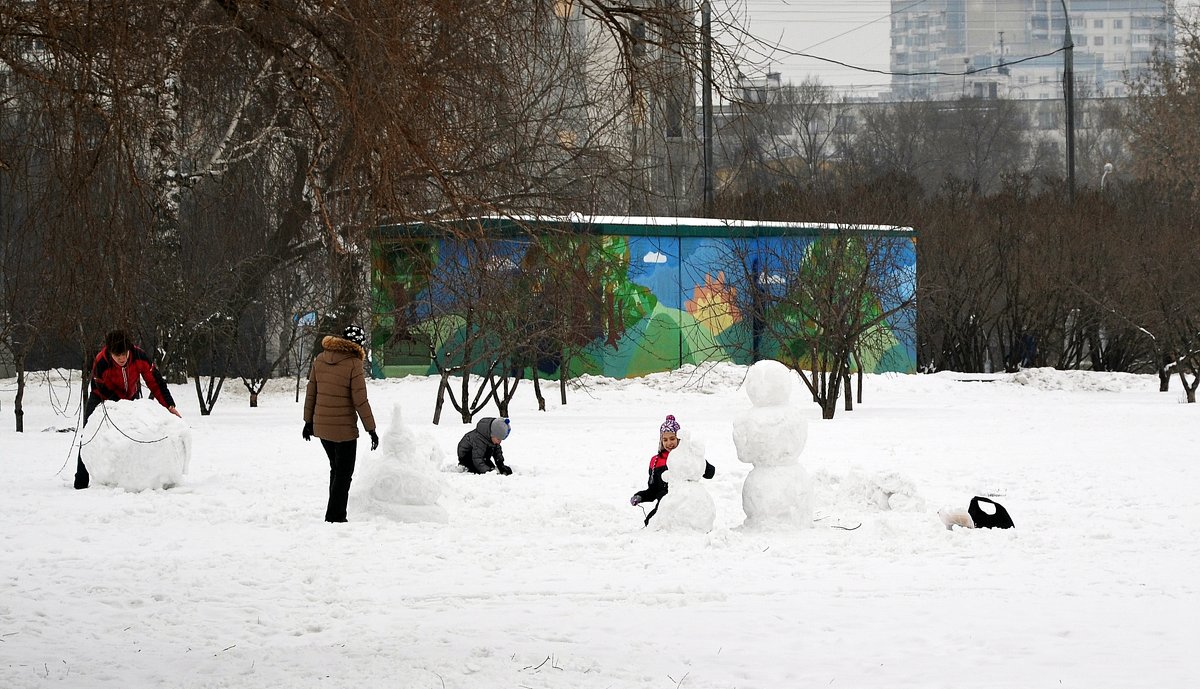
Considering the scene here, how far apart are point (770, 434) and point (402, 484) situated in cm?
258

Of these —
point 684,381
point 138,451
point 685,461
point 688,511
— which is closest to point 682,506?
point 688,511

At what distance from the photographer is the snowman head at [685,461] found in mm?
9133

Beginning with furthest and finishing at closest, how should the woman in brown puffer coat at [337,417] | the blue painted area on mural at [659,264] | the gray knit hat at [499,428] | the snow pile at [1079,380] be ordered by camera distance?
the blue painted area on mural at [659,264] < the snow pile at [1079,380] < the gray knit hat at [499,428] < the woman in brown puffer coat at [337,417]

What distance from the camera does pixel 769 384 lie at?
29.7 ft

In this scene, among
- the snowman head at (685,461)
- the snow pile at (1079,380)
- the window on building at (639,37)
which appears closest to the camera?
the window on building at (639,37)

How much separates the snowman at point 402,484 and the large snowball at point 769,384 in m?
2.31

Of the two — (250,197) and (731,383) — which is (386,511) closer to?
(250,197)

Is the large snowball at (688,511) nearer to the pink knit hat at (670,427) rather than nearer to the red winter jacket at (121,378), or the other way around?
the pink knit hat at (670,427)

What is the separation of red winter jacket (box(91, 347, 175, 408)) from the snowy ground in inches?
31.7

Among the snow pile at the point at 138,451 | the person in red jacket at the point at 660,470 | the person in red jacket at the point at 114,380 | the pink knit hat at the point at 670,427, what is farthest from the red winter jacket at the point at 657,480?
the person in red jacket at the point at 114,380

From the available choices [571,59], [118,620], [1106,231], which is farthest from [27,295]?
[1106,231]

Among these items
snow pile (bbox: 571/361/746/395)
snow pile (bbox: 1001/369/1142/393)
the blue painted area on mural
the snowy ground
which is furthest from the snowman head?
snow pile (bbox: 1001/369/1142/393)

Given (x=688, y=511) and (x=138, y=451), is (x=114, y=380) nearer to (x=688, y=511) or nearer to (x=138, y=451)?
(x=138, y=451)

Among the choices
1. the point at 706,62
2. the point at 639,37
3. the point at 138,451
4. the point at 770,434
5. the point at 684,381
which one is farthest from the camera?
the point at 684,381
